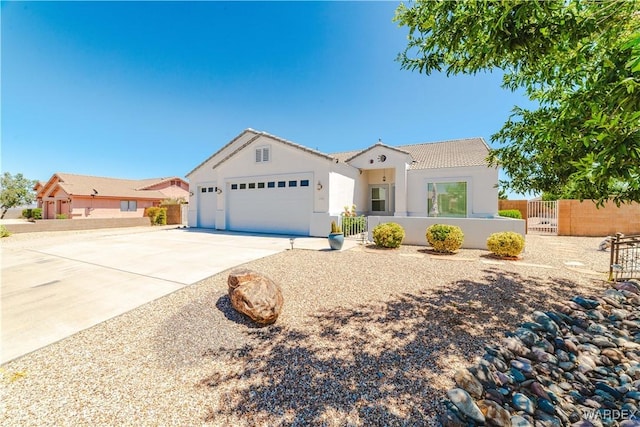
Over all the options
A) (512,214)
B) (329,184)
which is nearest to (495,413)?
(329,184)

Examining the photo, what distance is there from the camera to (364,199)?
57.6 ft

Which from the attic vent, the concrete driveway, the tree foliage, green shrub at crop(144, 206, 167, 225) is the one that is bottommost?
the concrete driveway

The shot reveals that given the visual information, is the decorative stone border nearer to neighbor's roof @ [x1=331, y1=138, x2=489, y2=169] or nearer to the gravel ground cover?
the gravel ground cover

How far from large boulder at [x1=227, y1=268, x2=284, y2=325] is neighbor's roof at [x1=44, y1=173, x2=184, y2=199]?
29387 millimetres

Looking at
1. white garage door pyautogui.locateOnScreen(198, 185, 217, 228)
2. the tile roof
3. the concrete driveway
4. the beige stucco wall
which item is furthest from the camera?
the beige stucco wall

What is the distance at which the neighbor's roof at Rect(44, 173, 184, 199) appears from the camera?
Answer: 24.4 m

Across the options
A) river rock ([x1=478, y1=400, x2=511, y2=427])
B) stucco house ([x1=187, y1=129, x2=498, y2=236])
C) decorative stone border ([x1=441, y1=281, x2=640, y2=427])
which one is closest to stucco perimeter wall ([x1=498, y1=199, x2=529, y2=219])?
stucco house ([x1=187, y1=129, x2=498, y2=236])

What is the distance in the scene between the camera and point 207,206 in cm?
1858

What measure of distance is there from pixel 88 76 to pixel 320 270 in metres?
15.4

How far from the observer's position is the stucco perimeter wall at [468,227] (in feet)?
31.2

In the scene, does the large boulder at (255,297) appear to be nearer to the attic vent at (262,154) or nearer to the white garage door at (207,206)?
the attic vent at (262,154)

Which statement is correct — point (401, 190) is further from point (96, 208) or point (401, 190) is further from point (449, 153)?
point (96, 208)

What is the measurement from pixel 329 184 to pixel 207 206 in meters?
10.9

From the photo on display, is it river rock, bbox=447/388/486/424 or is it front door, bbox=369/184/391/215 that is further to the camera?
front door, bbox=369/184/391/215
